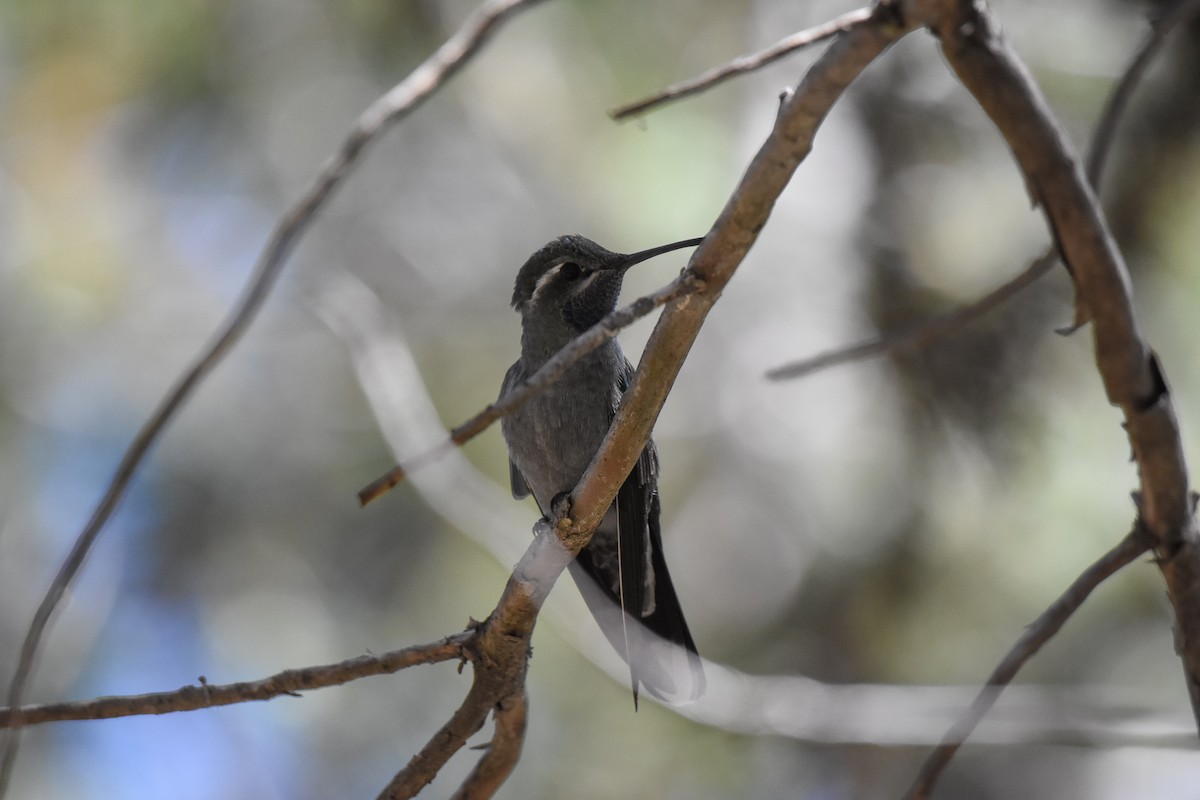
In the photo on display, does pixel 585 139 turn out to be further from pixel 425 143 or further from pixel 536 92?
pixel 425 143

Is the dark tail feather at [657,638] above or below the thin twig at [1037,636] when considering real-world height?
above

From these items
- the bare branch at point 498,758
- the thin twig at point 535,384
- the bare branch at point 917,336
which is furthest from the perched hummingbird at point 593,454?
the thin twig at point 535,384

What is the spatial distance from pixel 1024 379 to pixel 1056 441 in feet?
1.12

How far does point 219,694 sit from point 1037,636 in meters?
1.43

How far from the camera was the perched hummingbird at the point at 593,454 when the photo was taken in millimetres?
2820

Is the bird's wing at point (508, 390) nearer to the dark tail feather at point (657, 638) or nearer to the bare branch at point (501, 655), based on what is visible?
the dark tail feather at point (657, 638)

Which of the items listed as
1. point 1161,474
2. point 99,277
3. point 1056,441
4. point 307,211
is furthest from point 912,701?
point 99,277

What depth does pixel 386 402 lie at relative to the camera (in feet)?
13.5

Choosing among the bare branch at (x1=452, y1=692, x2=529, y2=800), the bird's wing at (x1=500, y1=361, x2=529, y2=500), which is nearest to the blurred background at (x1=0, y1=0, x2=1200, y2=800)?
the bird's wing at (x1=500, y1=361, x2=529, y2=500)

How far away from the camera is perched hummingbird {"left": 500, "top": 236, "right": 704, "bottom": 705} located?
2.82 m

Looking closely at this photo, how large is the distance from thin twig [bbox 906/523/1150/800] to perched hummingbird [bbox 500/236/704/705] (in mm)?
715

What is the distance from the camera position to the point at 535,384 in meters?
1.43

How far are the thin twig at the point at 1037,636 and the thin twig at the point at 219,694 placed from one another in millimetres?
955

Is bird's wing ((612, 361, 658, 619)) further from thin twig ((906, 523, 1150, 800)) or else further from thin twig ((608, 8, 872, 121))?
thin twig ((608, 8, 872, 121))
